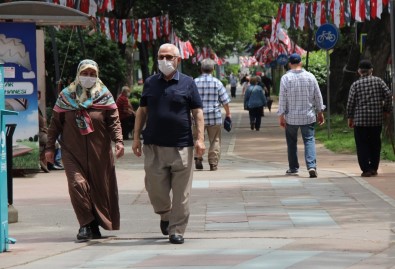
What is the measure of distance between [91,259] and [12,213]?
302 cm

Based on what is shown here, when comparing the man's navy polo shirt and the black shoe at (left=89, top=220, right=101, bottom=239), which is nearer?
the man's navy polo shirt

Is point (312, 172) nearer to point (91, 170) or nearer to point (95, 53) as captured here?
point (91, 170)

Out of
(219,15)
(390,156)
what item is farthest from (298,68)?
(219,15)

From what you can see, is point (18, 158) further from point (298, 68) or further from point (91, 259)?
point (91, 259)

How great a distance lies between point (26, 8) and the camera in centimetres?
1744

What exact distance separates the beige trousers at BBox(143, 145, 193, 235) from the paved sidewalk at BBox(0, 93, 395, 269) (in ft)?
0.94

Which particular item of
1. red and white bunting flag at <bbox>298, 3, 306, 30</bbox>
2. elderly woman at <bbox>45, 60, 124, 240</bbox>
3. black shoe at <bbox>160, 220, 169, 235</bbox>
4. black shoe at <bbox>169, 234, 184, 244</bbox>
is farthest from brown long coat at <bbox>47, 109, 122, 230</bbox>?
red and white bunting flag at <bbox>298, 3, 306, 30</bbox>

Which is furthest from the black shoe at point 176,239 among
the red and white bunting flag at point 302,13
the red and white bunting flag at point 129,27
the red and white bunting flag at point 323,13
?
the red and white bunting flag at point 129,27

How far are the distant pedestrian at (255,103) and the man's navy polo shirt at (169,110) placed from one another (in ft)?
77.1

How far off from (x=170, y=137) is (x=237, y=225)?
1610 millimetres

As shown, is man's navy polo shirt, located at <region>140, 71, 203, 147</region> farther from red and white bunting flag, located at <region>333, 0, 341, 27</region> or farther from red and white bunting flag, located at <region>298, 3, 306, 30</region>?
red and white bunting flag, located at <region>298, 3, 306, 30</region>

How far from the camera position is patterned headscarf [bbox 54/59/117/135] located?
10758 mm

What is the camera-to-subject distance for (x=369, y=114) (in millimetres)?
16844

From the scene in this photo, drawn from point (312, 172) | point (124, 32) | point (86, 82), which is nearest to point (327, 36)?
point (124, 32)
